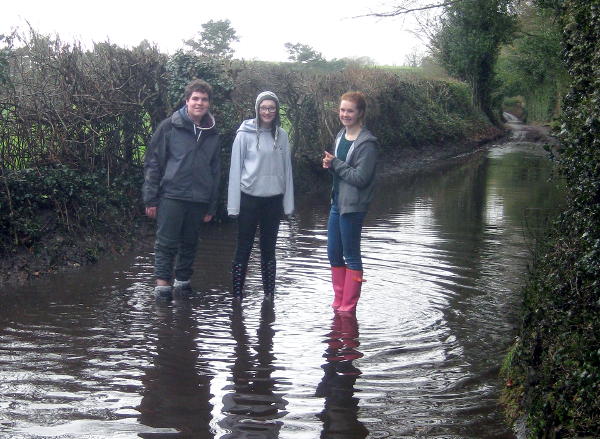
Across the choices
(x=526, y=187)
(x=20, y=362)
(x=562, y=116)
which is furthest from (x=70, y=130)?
(x=526, y=187)

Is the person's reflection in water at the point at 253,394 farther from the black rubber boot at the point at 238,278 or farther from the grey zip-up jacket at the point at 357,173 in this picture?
the grey zip-up jacket at the point at 357,173

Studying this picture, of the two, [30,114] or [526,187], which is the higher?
[30,114]

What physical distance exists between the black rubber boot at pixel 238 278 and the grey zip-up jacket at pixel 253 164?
25.4 inches

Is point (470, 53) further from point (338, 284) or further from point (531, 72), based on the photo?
point (338, 284)

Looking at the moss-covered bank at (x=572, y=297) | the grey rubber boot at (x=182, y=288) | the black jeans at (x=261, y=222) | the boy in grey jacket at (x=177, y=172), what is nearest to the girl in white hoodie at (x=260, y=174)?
the black jeans at (x=261, y=222)

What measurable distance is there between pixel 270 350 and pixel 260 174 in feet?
6.91

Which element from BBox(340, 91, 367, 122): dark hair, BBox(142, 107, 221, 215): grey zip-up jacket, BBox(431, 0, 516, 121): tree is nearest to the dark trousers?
BBox(142, 107, 221, 215): grey zip-up jacket

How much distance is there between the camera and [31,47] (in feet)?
33.8

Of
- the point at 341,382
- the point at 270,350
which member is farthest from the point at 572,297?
the point at 270,350

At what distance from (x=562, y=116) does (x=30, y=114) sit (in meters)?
7.02

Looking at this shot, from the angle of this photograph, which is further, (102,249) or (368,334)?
(102,249)

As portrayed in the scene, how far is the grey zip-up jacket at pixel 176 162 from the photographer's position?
8.26m

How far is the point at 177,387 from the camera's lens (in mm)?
5730

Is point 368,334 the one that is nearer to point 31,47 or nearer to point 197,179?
point 197,179
